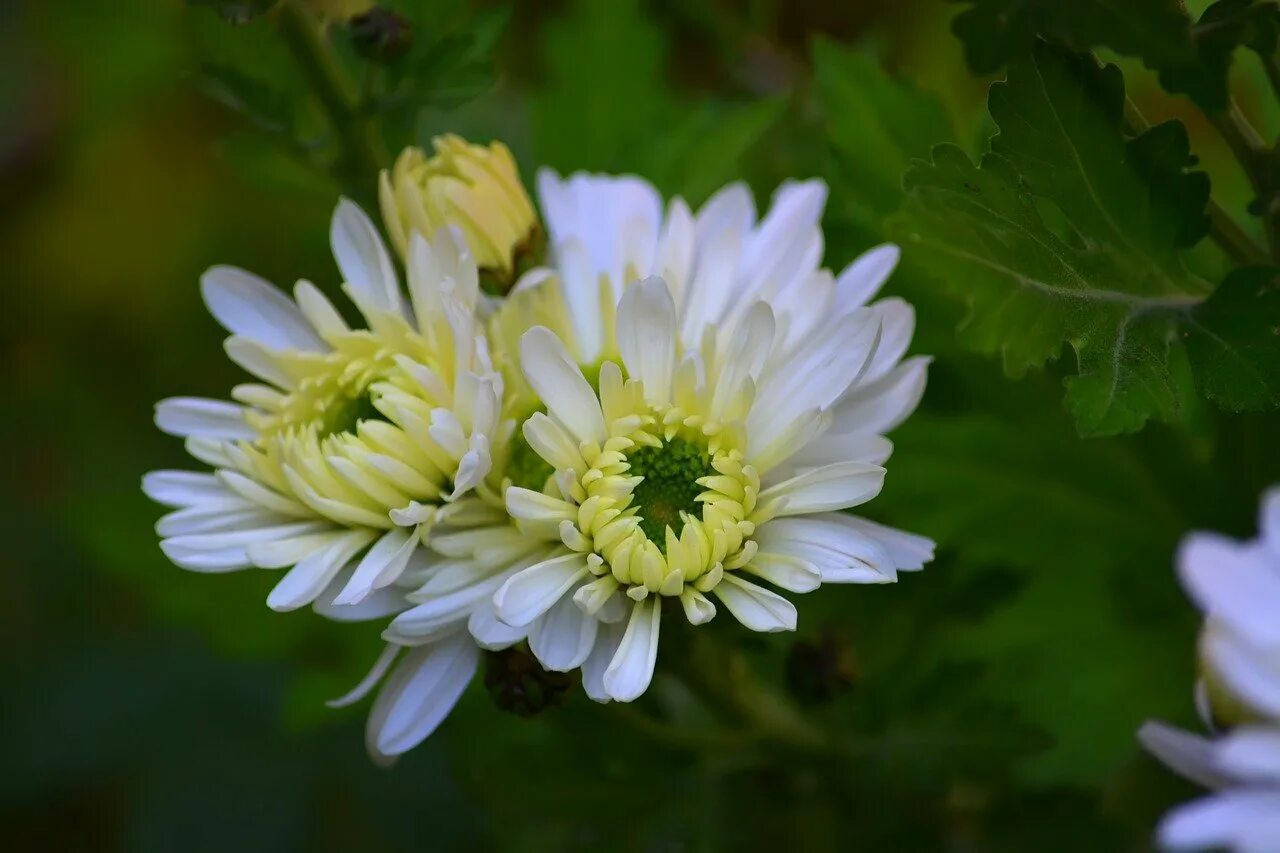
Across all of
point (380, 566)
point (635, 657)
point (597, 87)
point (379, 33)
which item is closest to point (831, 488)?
point (635, 657)

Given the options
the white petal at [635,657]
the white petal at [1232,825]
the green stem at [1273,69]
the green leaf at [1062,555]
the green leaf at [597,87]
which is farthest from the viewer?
the green leaf at [597,87]

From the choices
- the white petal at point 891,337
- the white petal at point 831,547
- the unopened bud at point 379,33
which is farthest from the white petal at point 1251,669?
the unopened bud at point 379,33

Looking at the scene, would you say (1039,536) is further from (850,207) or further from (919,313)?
(850,207)

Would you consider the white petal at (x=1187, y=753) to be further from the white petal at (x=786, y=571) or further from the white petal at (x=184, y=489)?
the white petal at (x=184, y=489)

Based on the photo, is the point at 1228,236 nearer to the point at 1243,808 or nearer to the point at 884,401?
the point at 884,401

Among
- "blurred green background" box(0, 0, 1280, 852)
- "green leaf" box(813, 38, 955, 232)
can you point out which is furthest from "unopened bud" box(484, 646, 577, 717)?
"green leaf" box(813, 38, 955, 232)

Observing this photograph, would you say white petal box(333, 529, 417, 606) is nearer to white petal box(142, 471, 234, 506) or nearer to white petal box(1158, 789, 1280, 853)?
white petal box(142, 471, 234, 506)

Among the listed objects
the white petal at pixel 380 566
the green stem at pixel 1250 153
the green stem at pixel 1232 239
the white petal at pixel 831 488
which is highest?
the green stem at pixel 1250 153
